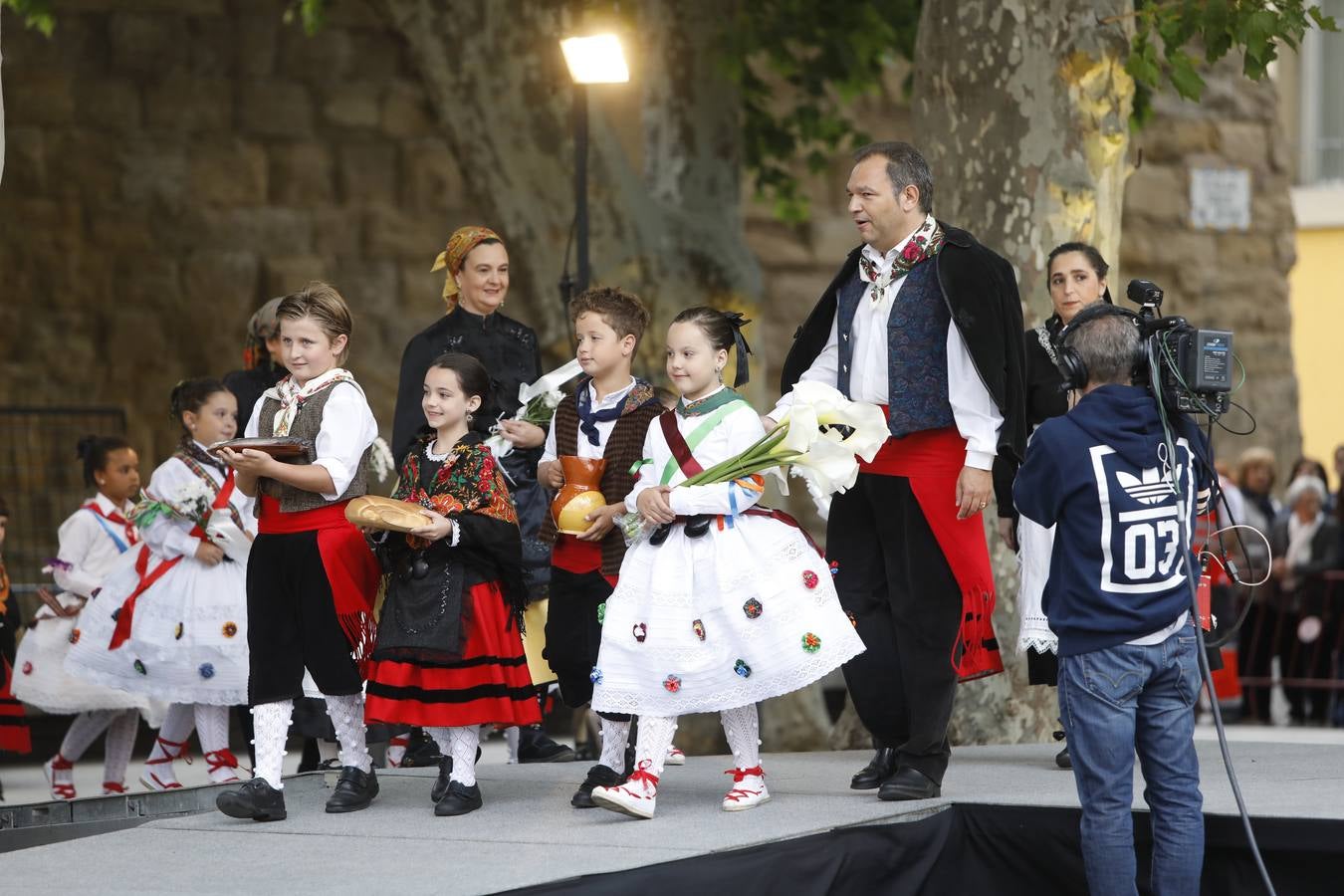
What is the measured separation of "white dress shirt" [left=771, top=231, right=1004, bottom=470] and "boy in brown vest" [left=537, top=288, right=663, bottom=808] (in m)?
0.47

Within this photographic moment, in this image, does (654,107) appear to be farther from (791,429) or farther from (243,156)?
(791,429)

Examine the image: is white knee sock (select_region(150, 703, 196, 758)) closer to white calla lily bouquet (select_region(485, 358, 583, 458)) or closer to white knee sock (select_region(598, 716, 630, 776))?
white calla lily bouquet (select_region(485, 358, 583, 458))

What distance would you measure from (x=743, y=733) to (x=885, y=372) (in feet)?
3.43

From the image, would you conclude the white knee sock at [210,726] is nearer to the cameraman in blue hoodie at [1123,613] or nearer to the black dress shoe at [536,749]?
the black dress shoe at [536,749]

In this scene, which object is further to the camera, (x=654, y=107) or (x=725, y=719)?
(x=654, y=107)

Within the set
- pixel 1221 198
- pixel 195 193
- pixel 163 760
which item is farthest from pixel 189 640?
pixel 1221 198

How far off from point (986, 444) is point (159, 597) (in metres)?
3.12

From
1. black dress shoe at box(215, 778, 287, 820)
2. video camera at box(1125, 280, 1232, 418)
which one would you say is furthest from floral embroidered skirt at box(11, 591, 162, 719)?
video camera at box(1125, 280, 1232, 418)

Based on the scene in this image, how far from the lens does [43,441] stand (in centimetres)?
1159

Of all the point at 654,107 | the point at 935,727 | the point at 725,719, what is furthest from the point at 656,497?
the point at 654,107

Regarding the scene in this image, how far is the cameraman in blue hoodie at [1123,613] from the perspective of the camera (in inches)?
172

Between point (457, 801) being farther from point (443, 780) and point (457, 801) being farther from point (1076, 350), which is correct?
point (1076, 350)

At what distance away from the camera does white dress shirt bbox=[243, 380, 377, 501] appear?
5.17 metres

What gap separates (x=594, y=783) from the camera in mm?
5316
